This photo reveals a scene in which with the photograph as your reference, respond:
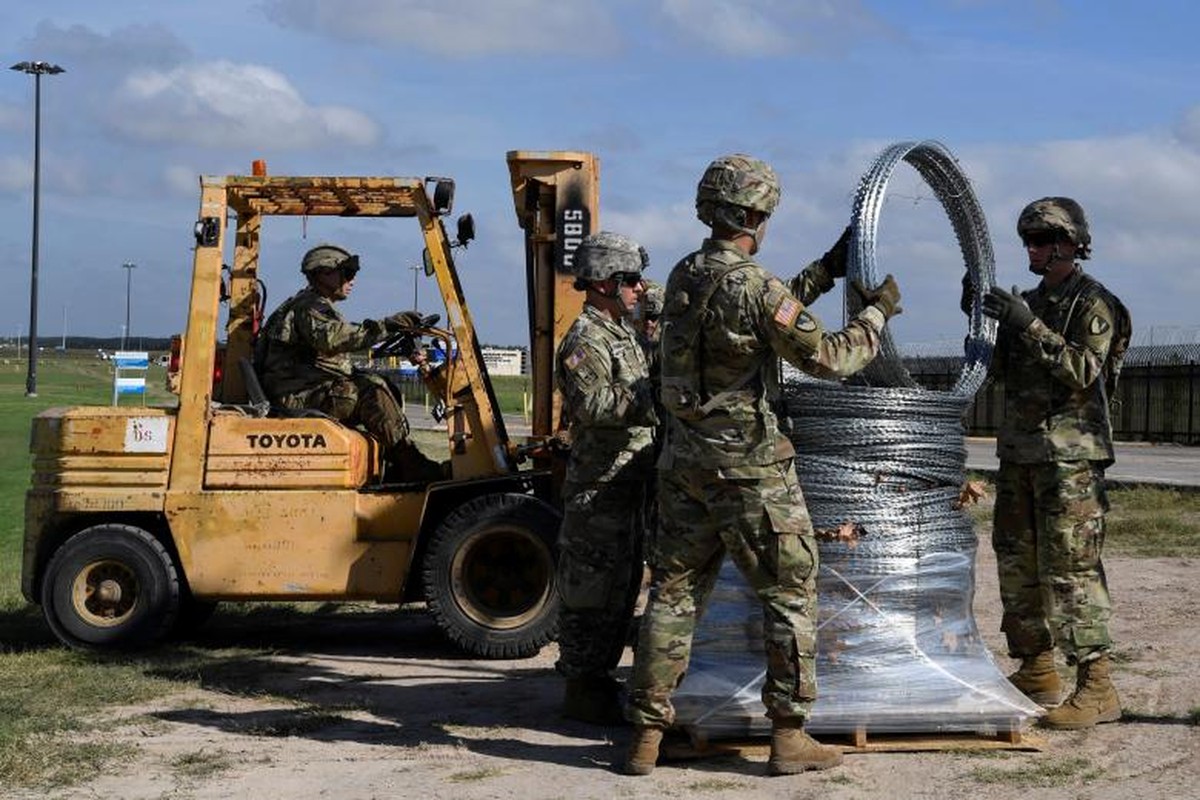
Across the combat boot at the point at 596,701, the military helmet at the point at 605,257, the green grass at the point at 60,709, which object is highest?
the military helmet at the point at 605,257

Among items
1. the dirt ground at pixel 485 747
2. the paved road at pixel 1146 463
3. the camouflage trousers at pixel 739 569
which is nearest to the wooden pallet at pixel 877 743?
the dirt ground at pixel 485 747

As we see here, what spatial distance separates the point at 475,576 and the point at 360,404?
114 centimetres

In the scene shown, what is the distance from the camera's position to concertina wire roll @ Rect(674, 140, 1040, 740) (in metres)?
6.07

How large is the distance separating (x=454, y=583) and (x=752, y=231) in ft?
10.6

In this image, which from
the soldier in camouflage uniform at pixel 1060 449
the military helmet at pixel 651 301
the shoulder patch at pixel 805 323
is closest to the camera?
the shoulder patch at pixel 805 323

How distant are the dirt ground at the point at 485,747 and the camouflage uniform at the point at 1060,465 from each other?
0.48 meters

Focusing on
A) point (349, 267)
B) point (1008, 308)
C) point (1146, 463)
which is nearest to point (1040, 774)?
point (1008, 308)

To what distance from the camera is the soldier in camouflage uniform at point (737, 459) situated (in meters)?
5.66

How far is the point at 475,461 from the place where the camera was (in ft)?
28.7

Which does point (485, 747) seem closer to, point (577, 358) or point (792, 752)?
point (792, 752)

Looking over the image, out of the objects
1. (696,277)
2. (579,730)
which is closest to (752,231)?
(696,277)

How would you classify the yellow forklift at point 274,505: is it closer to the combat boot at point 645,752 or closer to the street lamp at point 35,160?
the combat boot at point 645,752

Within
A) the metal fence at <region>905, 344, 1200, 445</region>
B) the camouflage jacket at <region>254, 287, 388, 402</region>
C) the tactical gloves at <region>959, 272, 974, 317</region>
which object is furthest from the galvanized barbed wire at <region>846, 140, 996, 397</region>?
the metal fence at <region>905, 344, 1200, 445</region>

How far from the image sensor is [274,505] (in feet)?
27.7
